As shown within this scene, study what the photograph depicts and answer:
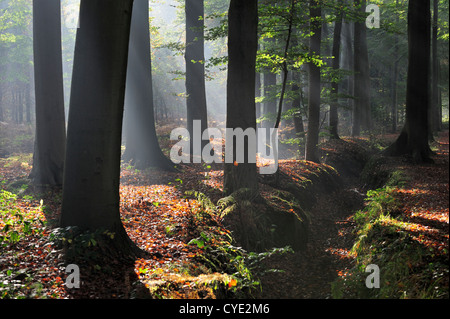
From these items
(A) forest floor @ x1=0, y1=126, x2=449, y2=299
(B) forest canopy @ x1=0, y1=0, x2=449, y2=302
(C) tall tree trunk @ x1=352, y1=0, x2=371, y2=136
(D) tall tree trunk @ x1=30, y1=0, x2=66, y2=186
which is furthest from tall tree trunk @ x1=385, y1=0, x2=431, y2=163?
(D) tall tree trunk @ x1=30, y1=0, x2=66, y2=186

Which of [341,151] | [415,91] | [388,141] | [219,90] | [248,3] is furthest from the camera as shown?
[219,90]

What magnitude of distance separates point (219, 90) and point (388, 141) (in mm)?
46845

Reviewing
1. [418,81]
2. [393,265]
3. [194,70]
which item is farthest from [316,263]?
[194,70]

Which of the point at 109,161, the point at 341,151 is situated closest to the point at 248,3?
the point at 109,161

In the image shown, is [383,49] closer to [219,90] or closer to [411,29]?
[411,29]

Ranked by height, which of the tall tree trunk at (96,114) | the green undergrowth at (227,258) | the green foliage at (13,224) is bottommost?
the green undergrowth at (227,258)

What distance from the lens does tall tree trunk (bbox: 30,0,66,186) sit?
9.84 meters

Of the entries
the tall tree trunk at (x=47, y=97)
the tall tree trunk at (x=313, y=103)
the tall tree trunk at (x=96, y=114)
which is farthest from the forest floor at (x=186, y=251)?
the tall tree trunk at (x=313, y=103)

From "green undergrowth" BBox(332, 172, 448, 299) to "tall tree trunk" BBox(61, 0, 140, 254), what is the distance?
12.0ft

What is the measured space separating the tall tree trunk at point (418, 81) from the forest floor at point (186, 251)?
2.25 m

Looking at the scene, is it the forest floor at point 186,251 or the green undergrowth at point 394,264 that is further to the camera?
the forest floor at point 186,251

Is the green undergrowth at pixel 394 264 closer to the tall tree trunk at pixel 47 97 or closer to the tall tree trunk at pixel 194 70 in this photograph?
the tall tree trunk at pixel 47 97

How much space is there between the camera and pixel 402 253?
5.37 metres

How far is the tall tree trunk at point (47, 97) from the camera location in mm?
9844
